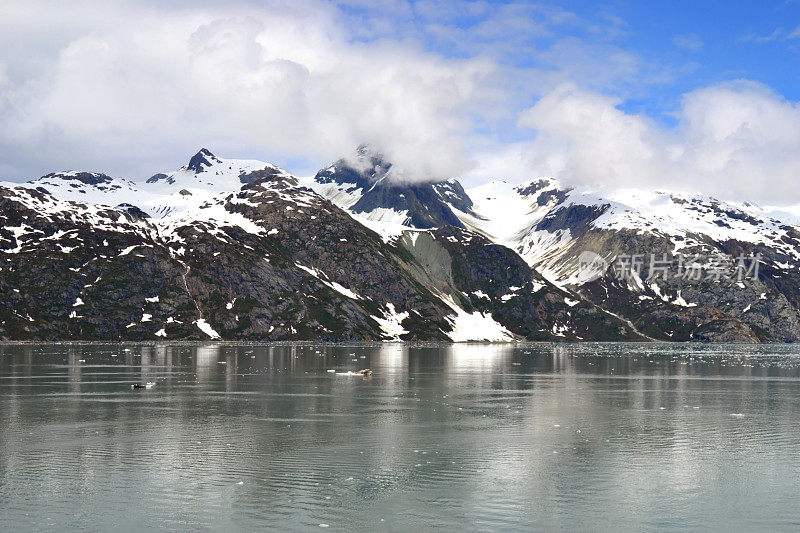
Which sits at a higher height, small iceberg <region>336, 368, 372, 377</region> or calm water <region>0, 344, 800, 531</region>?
calm water <region>0, 344, 800, 531</region>

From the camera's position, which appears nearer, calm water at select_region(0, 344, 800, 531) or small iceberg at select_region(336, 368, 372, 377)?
calm water at select_region(0, 344, 800, 531)

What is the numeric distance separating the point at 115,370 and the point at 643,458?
119940 mm

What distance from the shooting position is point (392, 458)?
5991 cm

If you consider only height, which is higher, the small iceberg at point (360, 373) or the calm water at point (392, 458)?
the calm water at point (392, 458)

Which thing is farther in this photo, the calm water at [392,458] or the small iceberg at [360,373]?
the small iceberg at [360,373]

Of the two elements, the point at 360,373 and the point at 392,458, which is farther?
the point at 360,373

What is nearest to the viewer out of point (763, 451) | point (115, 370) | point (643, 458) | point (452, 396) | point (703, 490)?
point (703, 490)

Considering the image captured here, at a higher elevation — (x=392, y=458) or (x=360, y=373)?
(x=392, y=458)

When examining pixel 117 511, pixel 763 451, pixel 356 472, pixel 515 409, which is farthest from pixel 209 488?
pixel 515 409

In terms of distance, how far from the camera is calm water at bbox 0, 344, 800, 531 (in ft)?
142

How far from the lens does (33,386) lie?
11444 centimetres

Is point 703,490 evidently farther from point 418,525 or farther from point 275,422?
point 275,422

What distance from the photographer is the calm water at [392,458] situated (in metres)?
43.2

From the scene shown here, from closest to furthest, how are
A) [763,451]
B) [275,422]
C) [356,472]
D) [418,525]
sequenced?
[418,525] < [356,472] < [763,451] < [275,422]
